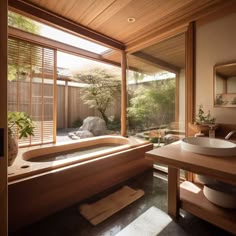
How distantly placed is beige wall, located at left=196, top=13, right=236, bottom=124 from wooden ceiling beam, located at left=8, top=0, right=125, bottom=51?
5.26 feet

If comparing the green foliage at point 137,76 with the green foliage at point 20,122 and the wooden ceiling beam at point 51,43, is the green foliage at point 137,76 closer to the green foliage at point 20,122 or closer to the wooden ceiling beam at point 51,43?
the wooden ceiling beam at point 51,43

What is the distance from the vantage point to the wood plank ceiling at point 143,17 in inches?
78.2

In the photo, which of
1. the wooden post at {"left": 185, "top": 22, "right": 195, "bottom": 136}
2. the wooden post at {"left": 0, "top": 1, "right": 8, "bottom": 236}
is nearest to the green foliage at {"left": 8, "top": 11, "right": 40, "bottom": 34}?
the wooden post at {"left": 0, "top": 1, "right": 8, "bottom": 236}

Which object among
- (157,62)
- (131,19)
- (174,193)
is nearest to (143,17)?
(131,19)

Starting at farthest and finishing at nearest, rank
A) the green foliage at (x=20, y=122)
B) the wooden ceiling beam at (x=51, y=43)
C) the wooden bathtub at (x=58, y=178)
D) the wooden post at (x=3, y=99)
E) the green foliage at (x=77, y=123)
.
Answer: the green foliage at (x=77, y=123) < the wooden ceiling beam at (x=51, y=43) < the green foliage at (x=20, y=122) < the wooden bathtub at (x=58, y=178) < the wooden post at (x=3, y=99)

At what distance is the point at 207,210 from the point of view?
1.47 meters

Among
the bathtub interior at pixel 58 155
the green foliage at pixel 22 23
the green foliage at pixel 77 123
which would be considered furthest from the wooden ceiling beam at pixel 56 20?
the green foliage at pixel 77 123

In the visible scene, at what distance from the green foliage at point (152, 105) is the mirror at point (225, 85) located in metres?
0.66

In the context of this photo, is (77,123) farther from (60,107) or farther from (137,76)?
(137,76)

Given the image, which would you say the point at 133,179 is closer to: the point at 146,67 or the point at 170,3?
the point at 146,67

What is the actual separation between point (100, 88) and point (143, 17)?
393cm

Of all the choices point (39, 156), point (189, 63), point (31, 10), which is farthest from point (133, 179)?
point (31, 10)

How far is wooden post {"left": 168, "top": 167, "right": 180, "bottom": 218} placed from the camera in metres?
1.65

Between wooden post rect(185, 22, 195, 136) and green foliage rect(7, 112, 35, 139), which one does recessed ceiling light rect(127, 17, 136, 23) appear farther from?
green foliage rect(7, 112, 35, 139)
